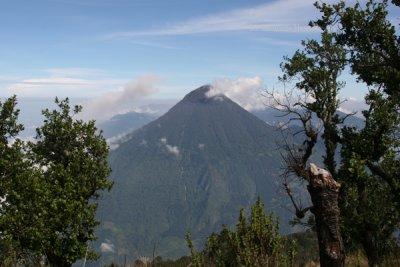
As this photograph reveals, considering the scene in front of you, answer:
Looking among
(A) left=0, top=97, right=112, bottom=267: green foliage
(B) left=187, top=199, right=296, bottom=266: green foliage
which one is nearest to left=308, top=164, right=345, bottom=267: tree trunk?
(B) left=187, top=199, right=296, bottom=266: green foliage

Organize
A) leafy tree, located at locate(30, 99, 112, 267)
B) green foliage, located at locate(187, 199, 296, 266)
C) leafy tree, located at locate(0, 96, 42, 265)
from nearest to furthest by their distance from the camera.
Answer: green foliage, located at locate(187, 199, 296, 266) → leafy tree, located at locate(0, 96, 42, 265) → leafy tree, located at locate(30, 99, 112, 267)

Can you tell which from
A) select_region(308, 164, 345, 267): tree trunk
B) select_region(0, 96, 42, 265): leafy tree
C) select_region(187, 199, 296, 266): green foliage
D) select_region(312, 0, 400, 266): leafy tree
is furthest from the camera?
Result: select_region(0, 96, 42, 265): leafy tree

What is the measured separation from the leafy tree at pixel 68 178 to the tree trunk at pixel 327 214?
97.2 feet

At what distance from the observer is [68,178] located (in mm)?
38219

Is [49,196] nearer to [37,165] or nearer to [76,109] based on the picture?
[37,165]

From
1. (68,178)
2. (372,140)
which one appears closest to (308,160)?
(372,140)

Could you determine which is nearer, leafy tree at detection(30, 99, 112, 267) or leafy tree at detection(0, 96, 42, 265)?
leafy tree at detection(0, 96, 42, 265)

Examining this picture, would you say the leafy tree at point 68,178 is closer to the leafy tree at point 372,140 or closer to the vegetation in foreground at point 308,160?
the vegetation in foreground at point 308,160

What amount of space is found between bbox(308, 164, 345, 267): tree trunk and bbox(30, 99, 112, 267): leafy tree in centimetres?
2963

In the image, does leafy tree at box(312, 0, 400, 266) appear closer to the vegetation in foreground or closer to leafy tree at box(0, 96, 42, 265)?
the vegetation in foreground

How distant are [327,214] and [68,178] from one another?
33063mm

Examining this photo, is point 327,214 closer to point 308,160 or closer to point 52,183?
point 308,160

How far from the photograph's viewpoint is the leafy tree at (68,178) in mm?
36375

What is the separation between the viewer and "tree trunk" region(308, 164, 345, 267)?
323 inches
